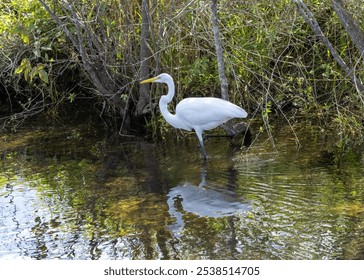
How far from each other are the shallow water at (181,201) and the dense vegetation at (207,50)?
0.63 metres

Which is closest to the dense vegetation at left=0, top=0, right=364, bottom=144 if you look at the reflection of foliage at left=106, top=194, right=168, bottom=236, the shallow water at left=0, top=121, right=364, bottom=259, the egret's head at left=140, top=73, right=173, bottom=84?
the egret's head at left=140, top=73, right=173, bottom=84

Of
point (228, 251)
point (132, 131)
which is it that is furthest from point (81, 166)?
point (228, 251)

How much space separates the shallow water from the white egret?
0.35m

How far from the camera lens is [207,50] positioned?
28.2ft

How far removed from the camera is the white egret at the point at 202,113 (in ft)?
26.0

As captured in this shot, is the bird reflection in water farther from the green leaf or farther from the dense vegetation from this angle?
the dense vegetation

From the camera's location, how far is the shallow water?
5.49m

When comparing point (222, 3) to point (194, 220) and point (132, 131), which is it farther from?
point (194, 220)

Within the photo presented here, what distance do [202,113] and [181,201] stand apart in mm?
1611

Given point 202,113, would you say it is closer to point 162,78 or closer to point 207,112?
point 207,112

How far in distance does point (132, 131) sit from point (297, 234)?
4.58 m

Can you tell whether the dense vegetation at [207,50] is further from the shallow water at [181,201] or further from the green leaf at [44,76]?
the green leaf at [44,76]
